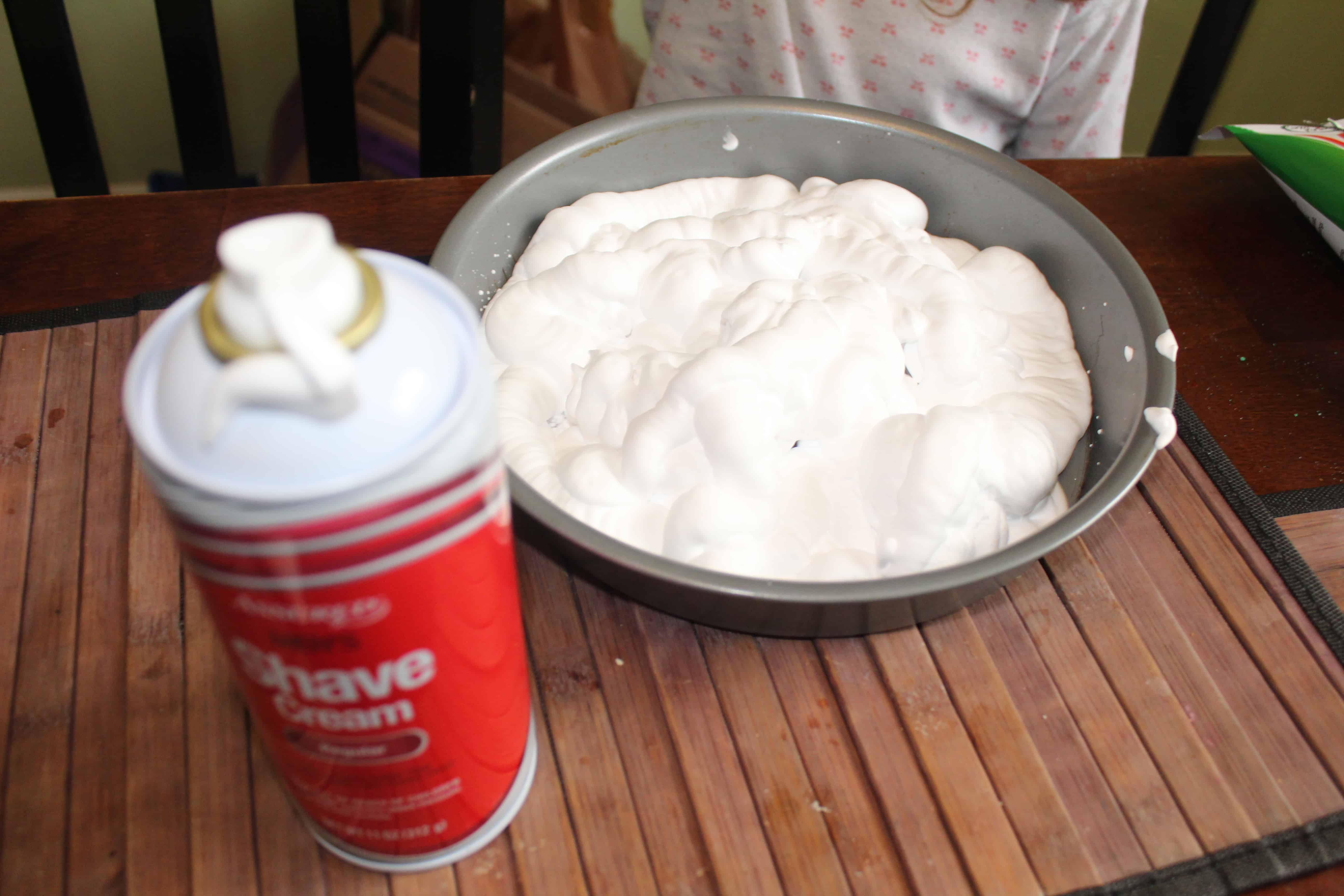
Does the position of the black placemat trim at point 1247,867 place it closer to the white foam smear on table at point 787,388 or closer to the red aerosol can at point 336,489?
the white foam smear on table at point 787,388

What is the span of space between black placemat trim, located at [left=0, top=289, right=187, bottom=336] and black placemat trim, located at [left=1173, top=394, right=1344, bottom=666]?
76 centimetres

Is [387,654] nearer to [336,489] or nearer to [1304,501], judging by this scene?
[336,489]

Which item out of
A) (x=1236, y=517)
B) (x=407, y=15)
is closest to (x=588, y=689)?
(x=1236, y=517)

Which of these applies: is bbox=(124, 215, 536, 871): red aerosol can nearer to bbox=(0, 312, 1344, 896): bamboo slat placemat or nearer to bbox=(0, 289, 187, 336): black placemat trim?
bbox=(0, 312, 1344, 896): bamboo slat placemat

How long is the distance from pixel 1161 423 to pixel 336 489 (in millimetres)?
507

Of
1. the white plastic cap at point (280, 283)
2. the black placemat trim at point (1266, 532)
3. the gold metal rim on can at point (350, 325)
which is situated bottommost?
the black placemat trim at point (1266, 532)

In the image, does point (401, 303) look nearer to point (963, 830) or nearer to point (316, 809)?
point (316, 809)

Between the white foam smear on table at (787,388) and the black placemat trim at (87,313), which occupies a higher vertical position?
the white foam smear on table at (787,388)

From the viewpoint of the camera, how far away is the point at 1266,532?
660 mm

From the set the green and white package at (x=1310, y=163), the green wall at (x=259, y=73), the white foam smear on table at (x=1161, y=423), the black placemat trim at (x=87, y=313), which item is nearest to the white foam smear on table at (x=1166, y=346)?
the white foam smear on table at (x=1161, y=423)

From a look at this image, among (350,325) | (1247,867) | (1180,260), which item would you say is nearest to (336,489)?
(350,325)

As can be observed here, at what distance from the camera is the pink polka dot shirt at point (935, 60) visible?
1.01m

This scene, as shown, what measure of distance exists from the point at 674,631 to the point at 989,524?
203 millimetres

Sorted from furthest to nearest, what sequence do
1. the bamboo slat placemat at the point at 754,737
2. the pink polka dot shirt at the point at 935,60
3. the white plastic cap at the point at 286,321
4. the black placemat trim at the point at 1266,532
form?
1. the pink polka dot shirt at the point at 935,60
2. the black placemat trim at the point at 1266,532
3. the bamboo slat placemat at the point at 754,737
4. the white plastic cap at the point at 286,321
